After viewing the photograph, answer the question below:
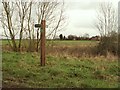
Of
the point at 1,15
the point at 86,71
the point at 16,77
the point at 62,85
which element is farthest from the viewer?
the point at 1,15

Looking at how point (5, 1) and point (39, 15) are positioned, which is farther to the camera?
point (39, 15)

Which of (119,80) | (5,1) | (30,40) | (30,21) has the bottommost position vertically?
(119,80)

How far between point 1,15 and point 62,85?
42.7 ft

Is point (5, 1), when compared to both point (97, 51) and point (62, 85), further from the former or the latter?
point (62, 85)

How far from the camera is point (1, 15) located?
20047 millimetres

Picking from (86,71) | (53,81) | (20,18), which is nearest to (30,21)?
(20,18)

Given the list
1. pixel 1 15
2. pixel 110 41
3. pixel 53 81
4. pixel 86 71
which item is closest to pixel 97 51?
pixel 110 41

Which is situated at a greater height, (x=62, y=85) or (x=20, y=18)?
(x=20, y=18)

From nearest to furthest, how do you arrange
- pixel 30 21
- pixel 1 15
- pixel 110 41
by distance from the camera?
1. pixel 1 15
2. pixel 30 21
3. pixel 110 41

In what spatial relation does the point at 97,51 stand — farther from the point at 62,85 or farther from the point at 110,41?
the point at 62,85

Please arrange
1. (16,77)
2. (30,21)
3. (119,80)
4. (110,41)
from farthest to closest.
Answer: (110,41)
(30,21)
(119,80)
(16,77)

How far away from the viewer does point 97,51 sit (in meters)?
25.9

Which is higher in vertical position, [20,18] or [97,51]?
[20,18]

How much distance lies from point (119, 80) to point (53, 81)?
2.62 m
